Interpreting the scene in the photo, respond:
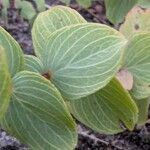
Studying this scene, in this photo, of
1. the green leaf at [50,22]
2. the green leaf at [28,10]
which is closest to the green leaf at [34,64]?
the green leaf at [50,22]

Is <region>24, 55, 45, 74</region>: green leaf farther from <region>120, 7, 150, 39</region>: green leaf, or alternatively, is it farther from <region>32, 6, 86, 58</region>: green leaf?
<region>120, 7, 150, 39</region>: green leaf

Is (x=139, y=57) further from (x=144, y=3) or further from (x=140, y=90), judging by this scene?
(x=144, y=3)

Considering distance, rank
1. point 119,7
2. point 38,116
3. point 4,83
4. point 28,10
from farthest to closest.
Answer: point 28,10 → point 119,7 → point 38,116 → point 4,83

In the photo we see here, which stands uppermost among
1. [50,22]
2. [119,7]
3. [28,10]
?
[50,22]

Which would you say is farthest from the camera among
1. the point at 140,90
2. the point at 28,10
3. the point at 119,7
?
the point at 28,10

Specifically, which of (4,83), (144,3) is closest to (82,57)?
Result: (4,83)

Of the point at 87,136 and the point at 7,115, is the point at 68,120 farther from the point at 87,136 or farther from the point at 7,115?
the point at 87,136
